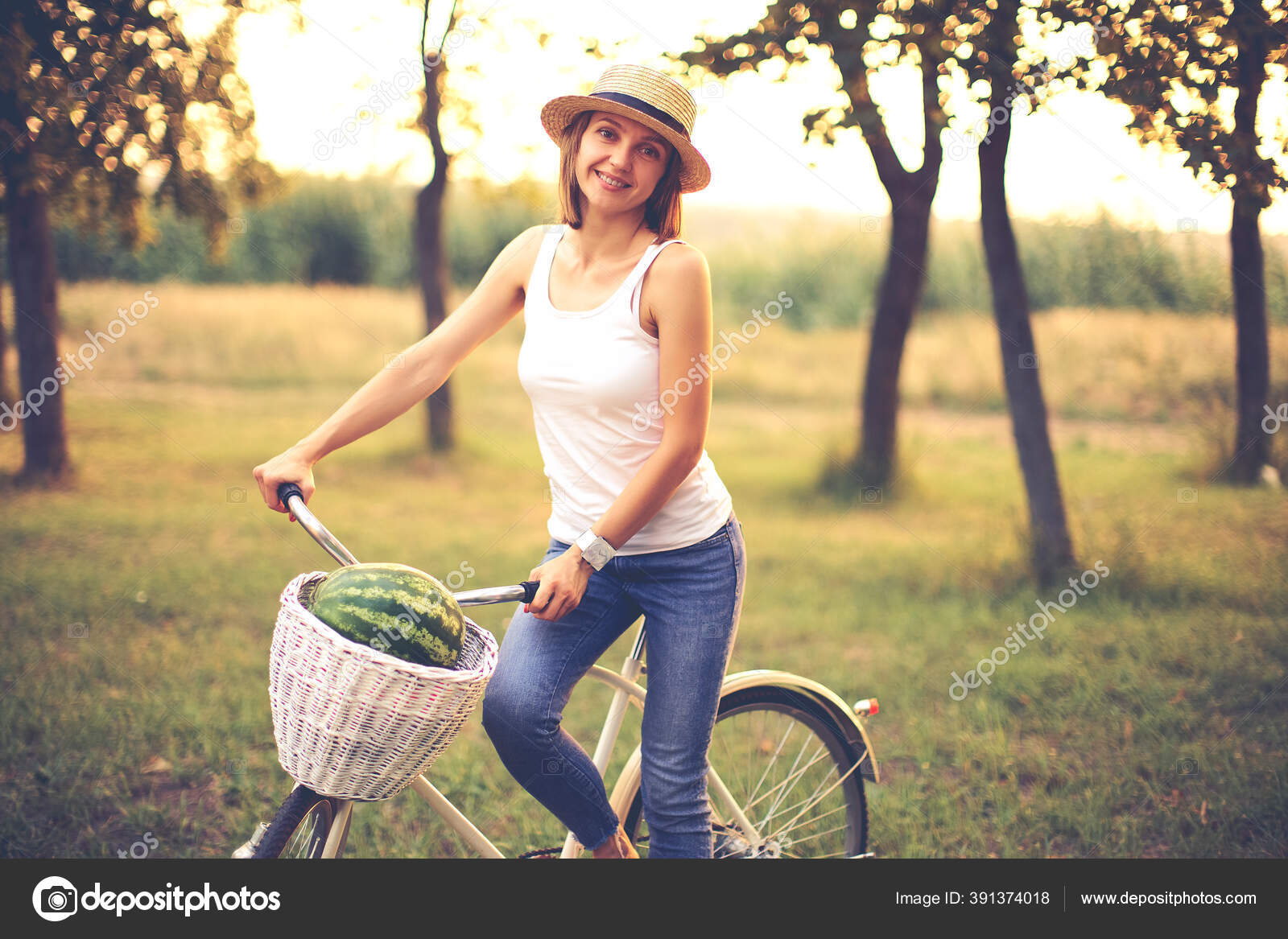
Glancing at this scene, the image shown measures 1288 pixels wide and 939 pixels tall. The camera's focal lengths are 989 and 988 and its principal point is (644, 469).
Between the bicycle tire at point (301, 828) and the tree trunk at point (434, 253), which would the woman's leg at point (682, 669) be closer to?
the bicycle tire at point (301, 828)

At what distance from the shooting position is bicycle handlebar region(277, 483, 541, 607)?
5.98 feet

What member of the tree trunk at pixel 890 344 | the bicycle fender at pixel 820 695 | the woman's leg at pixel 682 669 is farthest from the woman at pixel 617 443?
the tree trunk at pixel 890 344

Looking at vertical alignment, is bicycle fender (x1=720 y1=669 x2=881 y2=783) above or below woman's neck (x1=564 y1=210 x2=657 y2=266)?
below

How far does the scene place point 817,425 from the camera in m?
11.3

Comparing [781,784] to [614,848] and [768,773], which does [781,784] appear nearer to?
[768,773]

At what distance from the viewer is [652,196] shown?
2270mm

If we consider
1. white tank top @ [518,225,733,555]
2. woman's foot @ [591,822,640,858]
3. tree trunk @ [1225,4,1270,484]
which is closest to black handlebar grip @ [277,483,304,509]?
white tank top @ [518,225,733,555]

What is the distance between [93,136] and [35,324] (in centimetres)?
183

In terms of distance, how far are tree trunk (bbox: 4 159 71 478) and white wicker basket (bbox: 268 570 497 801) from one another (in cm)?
674

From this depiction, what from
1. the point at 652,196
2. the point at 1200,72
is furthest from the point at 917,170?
the point at 652,196

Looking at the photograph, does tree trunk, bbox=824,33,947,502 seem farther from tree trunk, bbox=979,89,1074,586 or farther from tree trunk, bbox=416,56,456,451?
tree trunk, bbox=416,56,456,451

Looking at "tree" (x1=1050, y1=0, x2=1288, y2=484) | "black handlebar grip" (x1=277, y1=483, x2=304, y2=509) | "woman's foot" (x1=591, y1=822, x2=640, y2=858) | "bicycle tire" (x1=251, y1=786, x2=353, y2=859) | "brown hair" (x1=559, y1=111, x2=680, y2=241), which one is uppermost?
"tree" (x1=1050, y1=0, x2=1288, y2=484)
